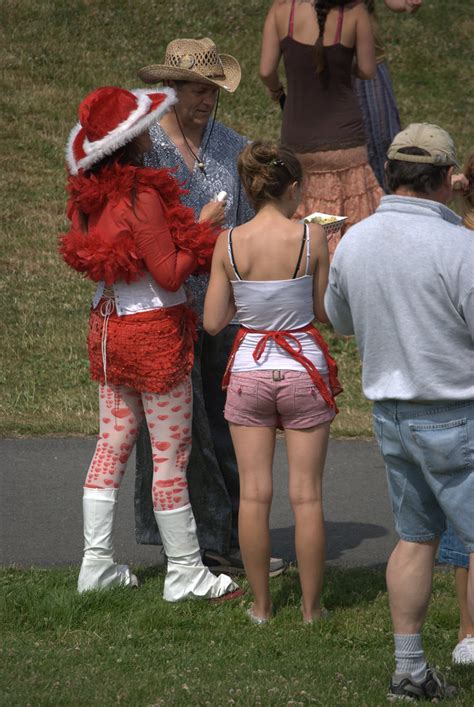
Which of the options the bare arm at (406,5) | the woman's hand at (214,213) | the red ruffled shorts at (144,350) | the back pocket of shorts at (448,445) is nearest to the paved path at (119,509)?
the red ruffled shorts at (144,350)

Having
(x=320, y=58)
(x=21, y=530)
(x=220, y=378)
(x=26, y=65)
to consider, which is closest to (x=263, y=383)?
(x=220, y=378)

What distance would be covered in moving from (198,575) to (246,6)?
38.5 feet

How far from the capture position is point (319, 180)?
27.5 ft

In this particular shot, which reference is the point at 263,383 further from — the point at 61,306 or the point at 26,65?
the point at 26,65

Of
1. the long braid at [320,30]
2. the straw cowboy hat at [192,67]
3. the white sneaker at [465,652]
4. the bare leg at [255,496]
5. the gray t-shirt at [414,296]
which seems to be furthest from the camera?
the long braid at [320,30]

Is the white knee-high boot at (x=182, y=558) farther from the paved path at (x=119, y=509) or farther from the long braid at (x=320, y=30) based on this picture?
the long braid at (x=320, y=30)

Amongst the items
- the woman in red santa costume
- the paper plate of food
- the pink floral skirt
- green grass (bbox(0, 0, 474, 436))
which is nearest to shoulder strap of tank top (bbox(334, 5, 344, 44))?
the pink floral skirt

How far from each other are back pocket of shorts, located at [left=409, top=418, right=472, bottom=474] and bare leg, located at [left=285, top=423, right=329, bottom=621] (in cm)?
98

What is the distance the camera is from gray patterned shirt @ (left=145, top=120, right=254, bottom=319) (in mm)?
5258

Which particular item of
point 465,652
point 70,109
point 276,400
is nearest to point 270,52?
point 276,400

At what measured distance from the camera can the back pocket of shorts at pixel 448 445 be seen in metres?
3.75

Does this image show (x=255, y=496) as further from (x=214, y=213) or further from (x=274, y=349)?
(x=214, y=213)

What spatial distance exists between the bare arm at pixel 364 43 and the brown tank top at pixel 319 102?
0.08 meters

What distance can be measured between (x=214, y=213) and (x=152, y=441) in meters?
0.90
